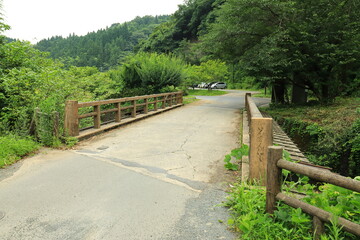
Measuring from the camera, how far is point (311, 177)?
2439 mm

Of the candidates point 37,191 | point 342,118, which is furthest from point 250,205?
point 342,118

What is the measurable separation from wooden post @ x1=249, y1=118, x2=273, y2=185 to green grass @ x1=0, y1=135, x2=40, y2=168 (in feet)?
14.4

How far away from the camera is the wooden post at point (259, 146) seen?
12.3ft

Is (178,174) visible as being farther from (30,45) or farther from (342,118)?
(30,45)

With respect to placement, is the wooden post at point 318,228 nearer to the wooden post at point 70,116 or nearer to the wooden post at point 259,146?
the wooden post at point 259,146

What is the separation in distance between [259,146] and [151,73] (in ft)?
42.4

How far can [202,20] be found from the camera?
206 feet

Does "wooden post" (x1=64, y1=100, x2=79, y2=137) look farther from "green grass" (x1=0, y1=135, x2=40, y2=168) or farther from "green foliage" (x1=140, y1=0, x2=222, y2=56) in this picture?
"green foliage" (x1=140, y1=0, x2=222, y2=56)

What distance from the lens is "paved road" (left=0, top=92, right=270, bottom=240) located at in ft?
9.09

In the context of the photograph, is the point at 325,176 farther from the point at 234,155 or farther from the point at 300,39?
the point at 300,39

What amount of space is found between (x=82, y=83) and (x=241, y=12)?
9255 millimetres

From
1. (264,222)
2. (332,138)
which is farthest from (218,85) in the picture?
(264,222)

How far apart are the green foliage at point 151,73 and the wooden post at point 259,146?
41.6 ft

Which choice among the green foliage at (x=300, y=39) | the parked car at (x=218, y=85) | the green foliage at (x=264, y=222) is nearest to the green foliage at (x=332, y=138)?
the green foliage at (x=300, y=39)
